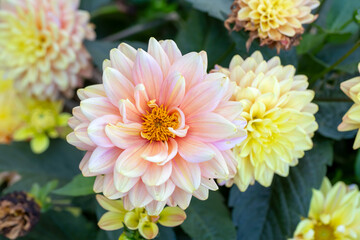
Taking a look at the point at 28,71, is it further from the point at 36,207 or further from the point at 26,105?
the point at 36,207

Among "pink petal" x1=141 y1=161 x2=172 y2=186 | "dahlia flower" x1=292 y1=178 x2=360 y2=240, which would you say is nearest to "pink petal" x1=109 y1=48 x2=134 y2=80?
"pink petal" x1=141 y1=161 x2=172 y2=186

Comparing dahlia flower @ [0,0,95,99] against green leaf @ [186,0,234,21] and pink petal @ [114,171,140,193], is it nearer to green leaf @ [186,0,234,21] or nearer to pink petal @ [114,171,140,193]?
green leaf @ [186,0,234,21]

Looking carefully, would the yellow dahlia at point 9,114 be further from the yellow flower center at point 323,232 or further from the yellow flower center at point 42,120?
the yellow flower center at point 323,232

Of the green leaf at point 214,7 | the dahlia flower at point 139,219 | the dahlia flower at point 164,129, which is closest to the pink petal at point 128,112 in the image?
the dahlia flower at point 164,129

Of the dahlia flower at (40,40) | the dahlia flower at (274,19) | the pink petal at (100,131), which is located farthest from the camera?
the dahlia flower at (40,40)

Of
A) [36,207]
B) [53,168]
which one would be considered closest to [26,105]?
[53,168]

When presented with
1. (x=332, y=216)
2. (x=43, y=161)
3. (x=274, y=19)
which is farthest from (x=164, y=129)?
(x=43, y=161)

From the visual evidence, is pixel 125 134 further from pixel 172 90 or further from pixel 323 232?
pixel 323 232

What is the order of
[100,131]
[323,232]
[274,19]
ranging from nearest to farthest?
[100,131] < [274,19] < [323,232]
